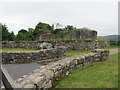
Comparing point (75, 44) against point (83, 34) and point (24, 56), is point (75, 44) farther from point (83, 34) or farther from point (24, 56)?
point (24, 56)

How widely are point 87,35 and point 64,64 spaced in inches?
589

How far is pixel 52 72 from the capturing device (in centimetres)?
450

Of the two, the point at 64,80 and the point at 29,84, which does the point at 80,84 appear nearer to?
the point at 64,80

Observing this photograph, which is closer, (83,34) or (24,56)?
(24,56)

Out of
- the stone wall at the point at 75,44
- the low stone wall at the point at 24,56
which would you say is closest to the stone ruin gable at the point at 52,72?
the low stone wall at the point at 24,56

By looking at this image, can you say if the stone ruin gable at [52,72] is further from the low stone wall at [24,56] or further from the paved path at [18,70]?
the low stone wall at [24,56]

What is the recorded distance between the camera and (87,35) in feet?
65.8

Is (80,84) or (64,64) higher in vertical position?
(64,64)

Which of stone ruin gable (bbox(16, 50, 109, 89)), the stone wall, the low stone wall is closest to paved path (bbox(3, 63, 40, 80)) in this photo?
the low stone wall

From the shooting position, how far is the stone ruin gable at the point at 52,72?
3410 mm

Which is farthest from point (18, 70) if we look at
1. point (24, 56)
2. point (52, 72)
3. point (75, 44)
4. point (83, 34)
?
point (83, 34)

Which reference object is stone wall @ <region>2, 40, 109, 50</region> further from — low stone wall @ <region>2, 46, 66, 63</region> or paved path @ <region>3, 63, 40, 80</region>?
paved path @ <region>3, 63, 40, 80</region>

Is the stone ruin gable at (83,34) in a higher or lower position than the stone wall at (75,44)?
higher

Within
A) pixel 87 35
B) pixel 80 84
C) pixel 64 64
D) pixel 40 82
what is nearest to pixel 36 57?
pixel 64 64
